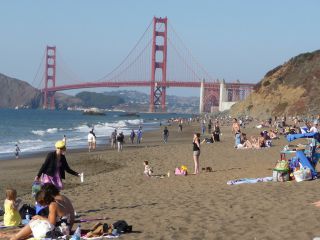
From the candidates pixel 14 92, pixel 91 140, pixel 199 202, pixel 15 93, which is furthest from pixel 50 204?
pixel 14 92

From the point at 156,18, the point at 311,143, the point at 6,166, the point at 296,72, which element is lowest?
the point at 6,166

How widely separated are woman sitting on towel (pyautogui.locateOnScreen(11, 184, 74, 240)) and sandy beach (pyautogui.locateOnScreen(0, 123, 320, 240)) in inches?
26.8

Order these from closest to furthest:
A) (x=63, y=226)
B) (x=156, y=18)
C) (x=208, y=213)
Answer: (x=63, y=226)
(x=208, y=213)
(x=156, y=18)

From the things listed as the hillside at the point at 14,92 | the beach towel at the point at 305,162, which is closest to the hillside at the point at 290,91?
the beach towel at the point at 305,162

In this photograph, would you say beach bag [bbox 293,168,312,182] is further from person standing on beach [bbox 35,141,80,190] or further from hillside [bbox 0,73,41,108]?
hillside [bbox 0,73,41,108]

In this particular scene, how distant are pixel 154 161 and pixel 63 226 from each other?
34.4 ft

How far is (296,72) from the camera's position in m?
53.1

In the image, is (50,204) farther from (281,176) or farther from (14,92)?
(14,92)

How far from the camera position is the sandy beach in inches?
237

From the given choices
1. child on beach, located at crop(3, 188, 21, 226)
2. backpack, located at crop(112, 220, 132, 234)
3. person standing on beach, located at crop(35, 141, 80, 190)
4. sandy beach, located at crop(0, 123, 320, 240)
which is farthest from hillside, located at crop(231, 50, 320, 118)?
backpack, located at crop(112, 220, 132, 234)

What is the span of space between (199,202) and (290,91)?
4438cm

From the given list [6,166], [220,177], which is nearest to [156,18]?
[6,166]

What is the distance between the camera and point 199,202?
310 inches

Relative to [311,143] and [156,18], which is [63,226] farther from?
[156,18]
